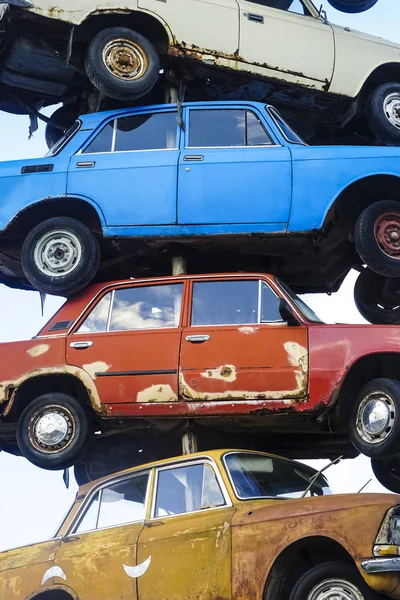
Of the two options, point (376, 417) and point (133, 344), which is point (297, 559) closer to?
point (376, 417)

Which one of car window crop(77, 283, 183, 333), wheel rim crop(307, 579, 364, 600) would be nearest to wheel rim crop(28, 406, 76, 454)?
car window crop(77, 283, 183, 333)

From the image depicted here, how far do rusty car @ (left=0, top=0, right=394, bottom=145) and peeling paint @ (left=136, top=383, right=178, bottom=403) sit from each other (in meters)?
3.69

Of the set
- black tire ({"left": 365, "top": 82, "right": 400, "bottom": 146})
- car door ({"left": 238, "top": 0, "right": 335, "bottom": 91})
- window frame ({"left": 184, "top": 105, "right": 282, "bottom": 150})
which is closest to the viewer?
window frame ({"left": 184, "top": 105, "right": 282, "bottom": 150})

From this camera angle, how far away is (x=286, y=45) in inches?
431

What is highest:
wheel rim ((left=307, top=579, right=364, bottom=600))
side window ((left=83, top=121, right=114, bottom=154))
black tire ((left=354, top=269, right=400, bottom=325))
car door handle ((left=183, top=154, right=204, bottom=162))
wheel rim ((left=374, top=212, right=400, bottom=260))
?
side window ((left=83, top=121, right=114, bottom=154))

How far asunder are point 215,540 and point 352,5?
29.1 feet

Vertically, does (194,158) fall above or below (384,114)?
below

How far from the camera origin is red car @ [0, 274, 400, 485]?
7.93m

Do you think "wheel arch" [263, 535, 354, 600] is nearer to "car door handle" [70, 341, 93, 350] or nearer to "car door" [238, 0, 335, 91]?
"car door handle" [70, 341, 93, 350]

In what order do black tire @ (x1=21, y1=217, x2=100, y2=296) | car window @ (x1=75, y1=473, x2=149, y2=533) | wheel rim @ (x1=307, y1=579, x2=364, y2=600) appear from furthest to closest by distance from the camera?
1. black tire @ (x1=21, y1=217, x2=100, y2=296)
2. car window @ (x1=75, y1=473, x2=149, y2=533)
3. wheel rim @ (x1=307, y1=579, x2=364, y2=600)

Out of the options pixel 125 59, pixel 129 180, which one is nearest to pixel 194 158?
pixel 129 180

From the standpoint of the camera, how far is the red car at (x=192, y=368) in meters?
7.93

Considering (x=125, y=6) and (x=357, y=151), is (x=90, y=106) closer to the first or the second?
(x=125, y=6)

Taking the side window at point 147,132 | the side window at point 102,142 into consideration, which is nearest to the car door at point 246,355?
the side window at point 147,132
